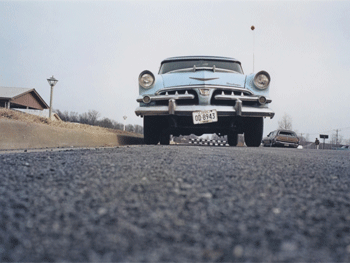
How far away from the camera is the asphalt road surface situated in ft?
2.44

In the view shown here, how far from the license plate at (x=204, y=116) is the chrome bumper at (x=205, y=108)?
0.06m

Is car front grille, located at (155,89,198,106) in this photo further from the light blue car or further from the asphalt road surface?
the asphalt road surface

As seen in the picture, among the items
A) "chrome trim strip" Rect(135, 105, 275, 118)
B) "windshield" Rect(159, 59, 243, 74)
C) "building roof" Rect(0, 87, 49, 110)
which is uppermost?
"building roof" Rect(0, 87, 49, 110)

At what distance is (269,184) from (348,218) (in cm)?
39

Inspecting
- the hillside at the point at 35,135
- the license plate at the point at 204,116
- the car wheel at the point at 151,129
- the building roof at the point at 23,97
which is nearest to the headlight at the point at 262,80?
the license plate at the point at 204,116

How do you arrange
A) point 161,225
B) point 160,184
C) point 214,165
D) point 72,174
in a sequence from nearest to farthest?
1. point 161,225
2. point 160,184
3. point 72,174
4. point 214,165

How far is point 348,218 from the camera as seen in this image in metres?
0.93

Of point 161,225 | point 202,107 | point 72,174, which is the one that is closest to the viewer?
point 161,225

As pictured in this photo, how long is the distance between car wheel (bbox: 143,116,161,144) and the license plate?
37.2 inches

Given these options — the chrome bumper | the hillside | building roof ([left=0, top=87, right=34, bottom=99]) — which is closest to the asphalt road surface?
the hillside

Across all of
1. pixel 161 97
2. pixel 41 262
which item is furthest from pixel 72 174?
pixel 161 97

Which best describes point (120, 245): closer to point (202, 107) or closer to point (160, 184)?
point (160, 184)

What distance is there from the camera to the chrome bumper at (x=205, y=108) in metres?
4.28

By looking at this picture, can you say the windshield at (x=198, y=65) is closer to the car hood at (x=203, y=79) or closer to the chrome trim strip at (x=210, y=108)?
the car hood at (x=203, y=79)
